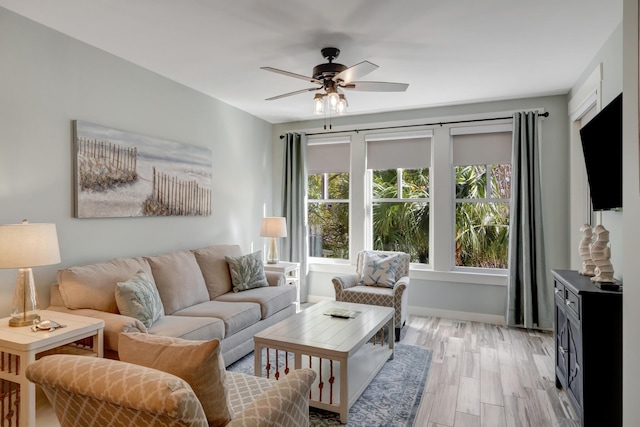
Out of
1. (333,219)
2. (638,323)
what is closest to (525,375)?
(638,323)

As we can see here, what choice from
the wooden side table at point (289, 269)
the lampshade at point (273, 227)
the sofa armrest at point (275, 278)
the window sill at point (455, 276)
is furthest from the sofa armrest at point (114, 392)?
the window sill at point (455, 276)

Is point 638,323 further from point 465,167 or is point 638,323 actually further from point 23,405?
point 465,167

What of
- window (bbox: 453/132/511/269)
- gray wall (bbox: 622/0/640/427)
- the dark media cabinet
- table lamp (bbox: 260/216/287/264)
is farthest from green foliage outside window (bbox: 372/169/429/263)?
gray wall (bbox: 622/0/640/427)

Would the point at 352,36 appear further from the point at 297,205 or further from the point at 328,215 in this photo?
the point at 328,215

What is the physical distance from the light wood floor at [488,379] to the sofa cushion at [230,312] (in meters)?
1.57

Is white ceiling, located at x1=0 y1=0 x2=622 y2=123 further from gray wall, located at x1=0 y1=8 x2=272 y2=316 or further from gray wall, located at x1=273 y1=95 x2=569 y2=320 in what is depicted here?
gray wall, located at x1=273 y1=95 x2=569 y2=320

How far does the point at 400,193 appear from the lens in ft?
16.9

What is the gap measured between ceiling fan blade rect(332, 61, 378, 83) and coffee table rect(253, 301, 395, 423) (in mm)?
1842

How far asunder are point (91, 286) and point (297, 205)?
3.13 meters

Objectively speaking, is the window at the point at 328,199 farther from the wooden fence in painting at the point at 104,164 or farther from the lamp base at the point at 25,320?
the lamp base at the point at 25,320

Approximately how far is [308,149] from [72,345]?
153 inches

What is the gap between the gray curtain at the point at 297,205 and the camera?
5.46 metres

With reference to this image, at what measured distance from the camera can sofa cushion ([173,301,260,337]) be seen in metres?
3.16

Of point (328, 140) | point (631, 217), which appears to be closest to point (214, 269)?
point (328, 140)
